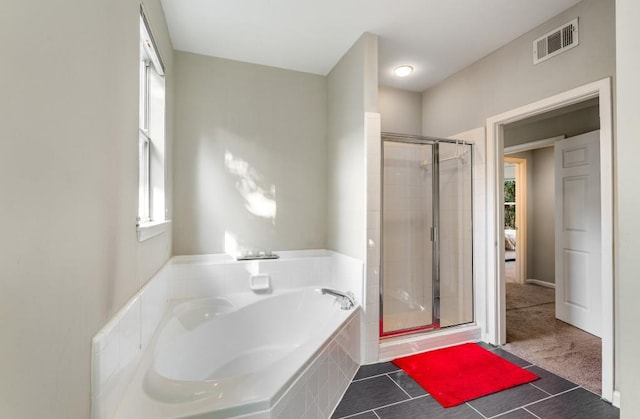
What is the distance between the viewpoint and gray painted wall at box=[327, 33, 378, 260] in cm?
233

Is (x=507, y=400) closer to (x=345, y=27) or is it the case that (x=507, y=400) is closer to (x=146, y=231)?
(x=146, y=231)

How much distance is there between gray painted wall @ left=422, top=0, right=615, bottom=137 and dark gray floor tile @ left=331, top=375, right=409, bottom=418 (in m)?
2.39

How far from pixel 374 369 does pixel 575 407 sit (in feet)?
4.02

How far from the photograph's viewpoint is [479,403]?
5.93 feet

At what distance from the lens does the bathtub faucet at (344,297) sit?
2255 millimetres

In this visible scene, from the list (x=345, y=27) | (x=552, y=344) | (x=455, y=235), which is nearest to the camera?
(x=345, y=27)

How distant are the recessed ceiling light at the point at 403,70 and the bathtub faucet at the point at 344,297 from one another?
2.26m

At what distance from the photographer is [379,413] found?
1729mm

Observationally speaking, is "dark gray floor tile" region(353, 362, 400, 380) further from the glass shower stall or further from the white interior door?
the white interior door

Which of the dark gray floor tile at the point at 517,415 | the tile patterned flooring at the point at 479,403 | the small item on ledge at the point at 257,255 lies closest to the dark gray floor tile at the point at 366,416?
the tile patterned flooring at the point at 479,403

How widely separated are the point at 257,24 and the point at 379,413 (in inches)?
111

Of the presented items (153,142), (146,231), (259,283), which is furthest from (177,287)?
(153,142)

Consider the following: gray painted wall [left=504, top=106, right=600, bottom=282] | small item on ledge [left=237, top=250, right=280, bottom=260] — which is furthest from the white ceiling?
gray painted wall [left=504, top=106, right=600, bottom=282]

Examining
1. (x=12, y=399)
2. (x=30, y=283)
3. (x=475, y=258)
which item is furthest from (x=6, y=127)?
(x=475, y=258)
